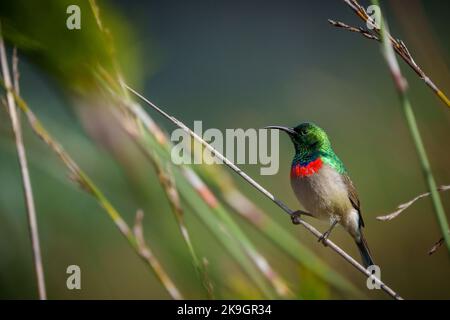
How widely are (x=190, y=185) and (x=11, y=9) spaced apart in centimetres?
84

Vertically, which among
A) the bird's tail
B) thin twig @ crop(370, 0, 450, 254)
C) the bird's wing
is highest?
thin twig @ crop(370, 0, 450, 254)

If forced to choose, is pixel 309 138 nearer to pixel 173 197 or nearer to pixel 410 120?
pixel 173 197

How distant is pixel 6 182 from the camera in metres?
2.47

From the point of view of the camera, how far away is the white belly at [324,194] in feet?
7.39

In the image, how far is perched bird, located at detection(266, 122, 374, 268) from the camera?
226cm

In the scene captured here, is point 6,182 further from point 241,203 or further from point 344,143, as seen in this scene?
point 344,143

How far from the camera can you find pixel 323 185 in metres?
2.29

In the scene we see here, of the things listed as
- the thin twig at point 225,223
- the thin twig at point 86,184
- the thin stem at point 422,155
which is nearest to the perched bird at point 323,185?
the thin twig at point 225,223

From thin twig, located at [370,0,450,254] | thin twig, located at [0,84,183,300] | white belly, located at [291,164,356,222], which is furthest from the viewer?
white belly, located at [291,164,356,222]

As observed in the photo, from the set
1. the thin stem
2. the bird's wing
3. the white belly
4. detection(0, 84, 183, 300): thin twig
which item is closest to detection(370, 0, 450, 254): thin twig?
the thin stem

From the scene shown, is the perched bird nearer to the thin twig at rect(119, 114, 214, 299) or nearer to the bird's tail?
the bird's tail

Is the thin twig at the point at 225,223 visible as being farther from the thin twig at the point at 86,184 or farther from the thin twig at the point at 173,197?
the thin twig at the point at 86,184

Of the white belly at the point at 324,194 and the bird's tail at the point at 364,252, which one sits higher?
the white belly at the point at 324,194
